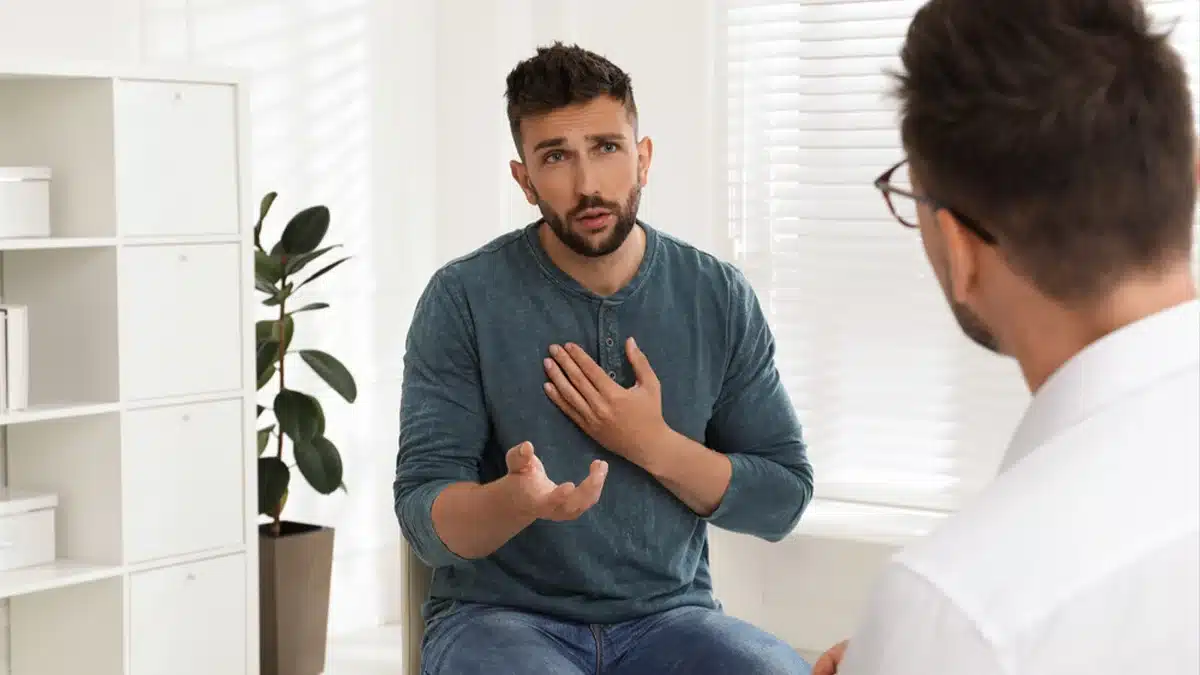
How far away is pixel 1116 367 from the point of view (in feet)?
2.93

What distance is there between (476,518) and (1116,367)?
132 centimetres

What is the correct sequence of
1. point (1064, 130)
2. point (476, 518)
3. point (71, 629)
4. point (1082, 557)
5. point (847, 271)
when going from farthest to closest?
point (847, 271) → point (71, 629) → point (476, 518) → point (1064, 130) → point (1082, 557)

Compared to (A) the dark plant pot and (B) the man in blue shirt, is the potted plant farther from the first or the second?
(B) the man in blue shirt

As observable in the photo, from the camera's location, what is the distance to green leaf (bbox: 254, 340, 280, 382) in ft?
11.8

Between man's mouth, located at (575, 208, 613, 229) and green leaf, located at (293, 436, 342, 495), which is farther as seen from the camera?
green leaf, located at (293, 436, 342, 495)

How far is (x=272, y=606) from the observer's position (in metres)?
3.61

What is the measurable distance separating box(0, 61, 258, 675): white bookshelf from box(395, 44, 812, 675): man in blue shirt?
991mm

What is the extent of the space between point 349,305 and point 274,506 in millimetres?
783

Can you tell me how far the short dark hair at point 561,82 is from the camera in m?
2.32

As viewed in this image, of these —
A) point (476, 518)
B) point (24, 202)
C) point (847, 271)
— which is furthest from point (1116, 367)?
point (847, 271)

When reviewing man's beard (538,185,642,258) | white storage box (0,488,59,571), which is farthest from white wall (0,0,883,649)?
man's beard (538,185,642,258)

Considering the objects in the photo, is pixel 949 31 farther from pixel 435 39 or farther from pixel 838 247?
pixel 435 39

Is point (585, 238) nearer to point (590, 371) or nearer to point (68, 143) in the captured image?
point (590, 371)

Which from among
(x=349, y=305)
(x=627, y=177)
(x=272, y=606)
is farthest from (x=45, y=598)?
(x=627, y=177)
